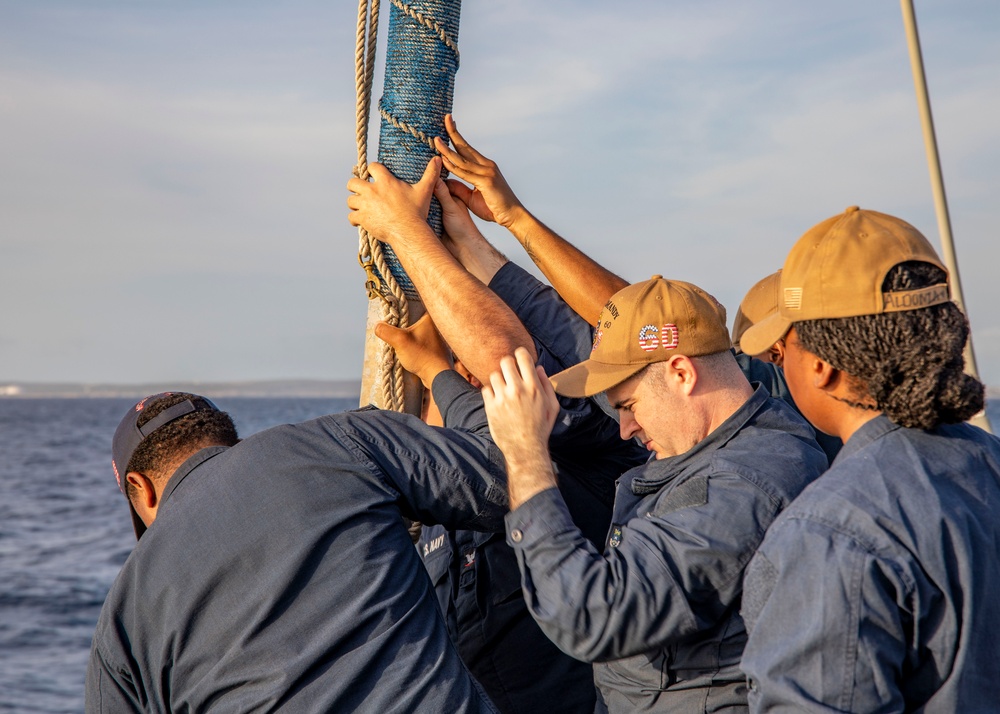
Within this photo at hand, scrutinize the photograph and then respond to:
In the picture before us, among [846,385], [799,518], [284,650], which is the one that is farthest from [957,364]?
[284,650]

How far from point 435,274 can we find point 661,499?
1195mm

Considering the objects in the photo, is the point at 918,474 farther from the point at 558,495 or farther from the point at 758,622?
the point at 558,495

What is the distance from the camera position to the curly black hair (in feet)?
9.75

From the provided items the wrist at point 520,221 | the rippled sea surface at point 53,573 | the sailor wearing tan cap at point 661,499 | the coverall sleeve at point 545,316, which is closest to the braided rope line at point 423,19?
the wrist at point 520,221

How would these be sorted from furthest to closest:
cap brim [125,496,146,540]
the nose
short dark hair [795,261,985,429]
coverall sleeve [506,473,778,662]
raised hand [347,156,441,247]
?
raised hand [347,156,441,247]
cap brim [125,496,146,540]
the nose
coverall sleeve [506,473,778,662]
short dark hair [795,261,985,429]

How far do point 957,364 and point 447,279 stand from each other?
1.74 metres

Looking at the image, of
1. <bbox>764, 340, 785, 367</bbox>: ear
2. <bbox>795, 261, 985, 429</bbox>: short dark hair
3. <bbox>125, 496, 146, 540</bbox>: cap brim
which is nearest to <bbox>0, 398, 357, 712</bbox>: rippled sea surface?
<bbox>125, 496, 146, 540</bbox>: cap brim

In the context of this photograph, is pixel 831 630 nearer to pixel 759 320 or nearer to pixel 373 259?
pixel 759 320

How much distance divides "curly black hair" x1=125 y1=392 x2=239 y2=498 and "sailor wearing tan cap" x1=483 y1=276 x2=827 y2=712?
85 centimetres

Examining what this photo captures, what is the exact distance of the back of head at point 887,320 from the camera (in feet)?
6.72

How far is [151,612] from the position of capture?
8.61ft

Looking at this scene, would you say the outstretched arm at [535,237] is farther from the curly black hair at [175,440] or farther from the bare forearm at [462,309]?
the curly black hair at [175,440]

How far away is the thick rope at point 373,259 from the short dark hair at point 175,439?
79 centimetres

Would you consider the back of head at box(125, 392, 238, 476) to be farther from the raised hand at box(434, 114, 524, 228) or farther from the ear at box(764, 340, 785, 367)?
the ear at box(764, 340, 785, 367)
